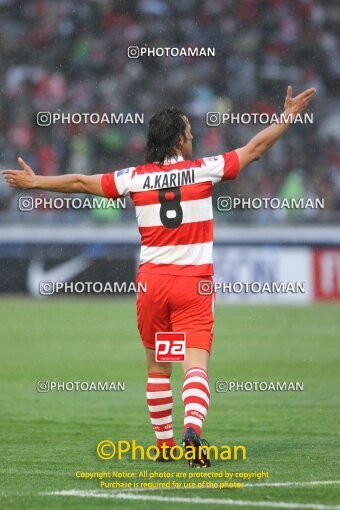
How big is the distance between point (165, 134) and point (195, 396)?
157 cm

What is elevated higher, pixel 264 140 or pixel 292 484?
pixel 264 140

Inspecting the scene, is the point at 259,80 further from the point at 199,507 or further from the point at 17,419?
the point at 199,507

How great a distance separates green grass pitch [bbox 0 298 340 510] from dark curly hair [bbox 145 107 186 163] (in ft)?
6.06

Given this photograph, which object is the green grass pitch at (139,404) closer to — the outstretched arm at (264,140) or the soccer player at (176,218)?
the soccer player at (176,218)

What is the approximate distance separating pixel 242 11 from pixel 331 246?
735 centimetres

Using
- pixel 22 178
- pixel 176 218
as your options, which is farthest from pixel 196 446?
pixel 22 178

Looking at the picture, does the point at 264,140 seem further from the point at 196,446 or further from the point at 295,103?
the point at 196,446

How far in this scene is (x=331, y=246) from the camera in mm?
23234

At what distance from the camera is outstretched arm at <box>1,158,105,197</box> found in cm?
704

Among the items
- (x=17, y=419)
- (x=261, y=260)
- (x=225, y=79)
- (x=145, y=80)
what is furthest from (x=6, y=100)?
(x=17, y=419)

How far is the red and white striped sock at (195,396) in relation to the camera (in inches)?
264

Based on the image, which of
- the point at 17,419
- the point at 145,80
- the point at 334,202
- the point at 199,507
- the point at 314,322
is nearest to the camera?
the point at 199,507

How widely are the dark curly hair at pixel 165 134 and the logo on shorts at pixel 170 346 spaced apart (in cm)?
105

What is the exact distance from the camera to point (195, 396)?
6770 millimetres
